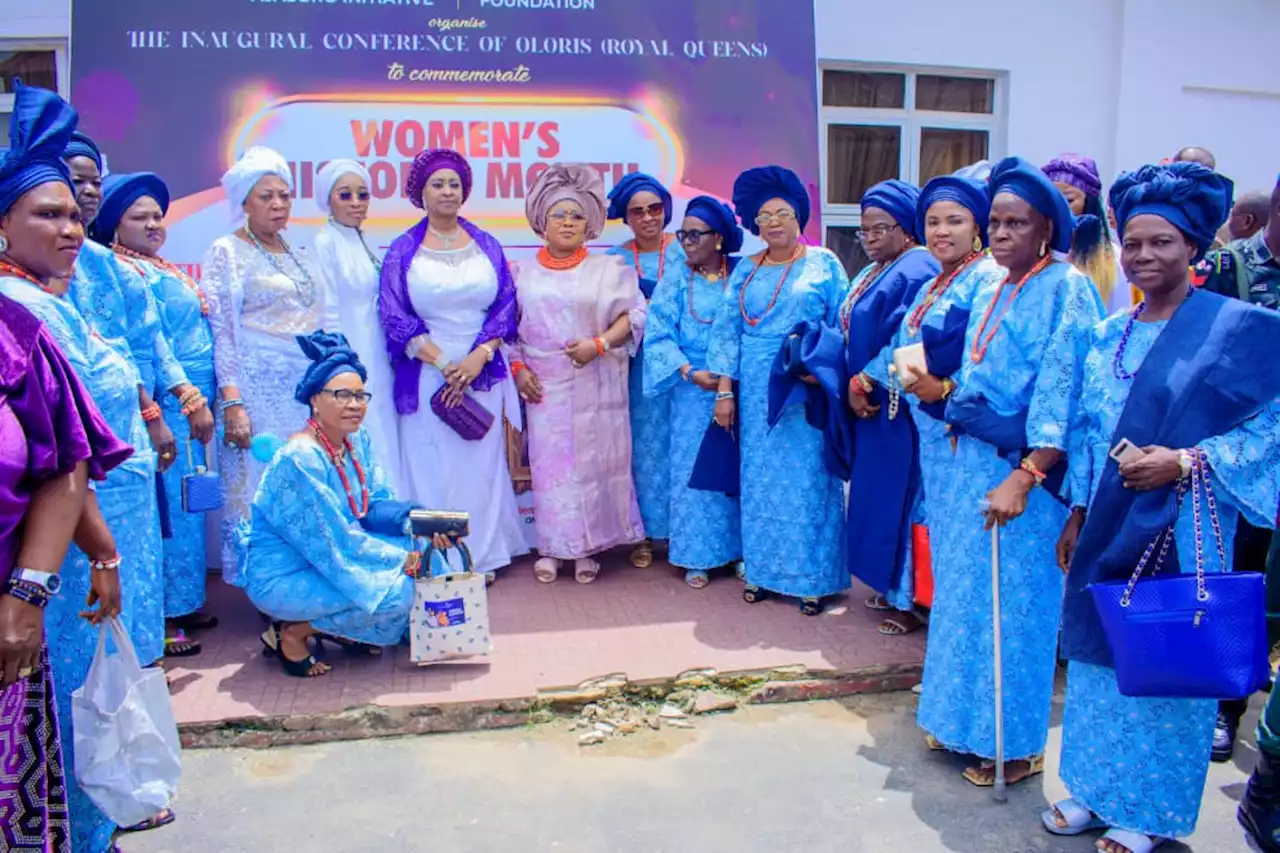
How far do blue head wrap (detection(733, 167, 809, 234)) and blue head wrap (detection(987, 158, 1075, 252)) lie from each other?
5.12ft

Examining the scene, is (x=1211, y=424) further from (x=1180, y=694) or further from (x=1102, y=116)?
(x=1102, y=116)

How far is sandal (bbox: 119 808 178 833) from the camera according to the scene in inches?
130

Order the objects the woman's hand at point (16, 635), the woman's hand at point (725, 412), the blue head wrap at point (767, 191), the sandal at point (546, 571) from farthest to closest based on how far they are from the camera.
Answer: the sandal at point (546, 571) < the woman's hand at point (725, 412) < the blue head wrap at point (767, 191) < the woman's hand at point (16, 635)

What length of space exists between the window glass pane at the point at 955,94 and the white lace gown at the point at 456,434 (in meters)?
3.68

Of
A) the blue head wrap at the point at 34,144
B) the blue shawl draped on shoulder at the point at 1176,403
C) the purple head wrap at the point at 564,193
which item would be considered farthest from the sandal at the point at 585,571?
the blue head wrap at the point at 34,144

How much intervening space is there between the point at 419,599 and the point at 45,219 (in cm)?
205

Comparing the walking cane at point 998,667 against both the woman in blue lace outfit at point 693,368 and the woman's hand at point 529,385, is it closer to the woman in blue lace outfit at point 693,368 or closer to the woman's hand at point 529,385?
the woman in blue lace outfit at point 693,368

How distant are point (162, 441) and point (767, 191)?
9.23 feet

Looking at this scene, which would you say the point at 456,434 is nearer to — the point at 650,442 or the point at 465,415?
the point at 465,415

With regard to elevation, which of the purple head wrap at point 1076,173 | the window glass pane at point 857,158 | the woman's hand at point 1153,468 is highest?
the window glass pane at point 857,158

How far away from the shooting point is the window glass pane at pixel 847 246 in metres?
7.48

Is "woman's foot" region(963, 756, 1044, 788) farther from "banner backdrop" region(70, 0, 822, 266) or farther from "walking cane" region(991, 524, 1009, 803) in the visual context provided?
"banner backdrop" region(70, 0, 822, 266)

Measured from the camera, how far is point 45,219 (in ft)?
→ 9.15

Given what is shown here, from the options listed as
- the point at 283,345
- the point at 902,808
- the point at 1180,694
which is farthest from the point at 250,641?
the point at 1180,694
